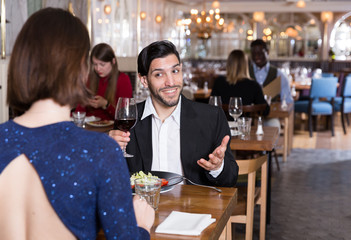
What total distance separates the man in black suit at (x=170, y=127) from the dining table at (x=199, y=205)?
1.01 feet

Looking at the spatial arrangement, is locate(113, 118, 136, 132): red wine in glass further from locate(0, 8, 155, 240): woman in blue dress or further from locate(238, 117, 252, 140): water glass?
locate(238, 117, 252, 140): water glass

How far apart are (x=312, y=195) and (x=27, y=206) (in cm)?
445

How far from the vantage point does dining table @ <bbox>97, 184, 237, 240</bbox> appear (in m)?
1.65

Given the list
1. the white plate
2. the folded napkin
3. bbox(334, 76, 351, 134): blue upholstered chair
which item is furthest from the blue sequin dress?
bbox(334, 76, 351, 134): blue upholstered chair

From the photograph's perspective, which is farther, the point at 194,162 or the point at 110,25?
the point at 110,25

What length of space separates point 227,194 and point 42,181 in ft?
3.55

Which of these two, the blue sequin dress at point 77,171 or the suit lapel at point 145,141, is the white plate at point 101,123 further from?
the blue sequin dress at point 77,171

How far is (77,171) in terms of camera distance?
1139 millimetres

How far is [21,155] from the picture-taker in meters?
1.16

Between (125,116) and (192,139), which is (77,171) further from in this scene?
(192,139)

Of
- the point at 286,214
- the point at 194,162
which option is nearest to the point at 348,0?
the point at 286,214

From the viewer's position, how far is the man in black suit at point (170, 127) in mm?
2508

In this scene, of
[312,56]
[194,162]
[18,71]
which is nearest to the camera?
[18,71]

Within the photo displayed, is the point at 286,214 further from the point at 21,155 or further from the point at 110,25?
the point at 110,25
